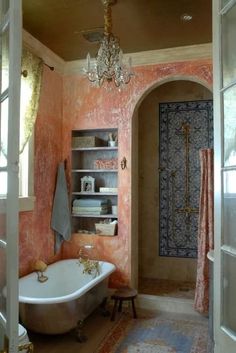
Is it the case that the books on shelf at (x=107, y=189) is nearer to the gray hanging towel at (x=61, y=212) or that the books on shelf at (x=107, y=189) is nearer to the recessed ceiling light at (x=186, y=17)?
the gray hanging towel at (x=61, y=212)

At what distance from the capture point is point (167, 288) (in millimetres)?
4484

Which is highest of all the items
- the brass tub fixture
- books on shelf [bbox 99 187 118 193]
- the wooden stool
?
books on shelf [bbox 99 187 118 193]

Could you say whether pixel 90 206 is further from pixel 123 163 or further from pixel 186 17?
pixel 186 17

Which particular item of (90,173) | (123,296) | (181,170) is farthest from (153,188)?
(123,296)

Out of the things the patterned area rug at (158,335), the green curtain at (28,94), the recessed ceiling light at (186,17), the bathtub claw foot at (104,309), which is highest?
the recessed ceiling light at (186,17)

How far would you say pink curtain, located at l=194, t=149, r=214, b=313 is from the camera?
3654 millimetres

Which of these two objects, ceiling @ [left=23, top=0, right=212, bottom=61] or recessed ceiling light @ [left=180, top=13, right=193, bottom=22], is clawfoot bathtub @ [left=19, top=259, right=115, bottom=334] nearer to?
ceiling @ [left=23, top=0, right=212, bottom=61]

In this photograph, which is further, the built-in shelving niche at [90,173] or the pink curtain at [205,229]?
the built-in shelving niche at [90,173]

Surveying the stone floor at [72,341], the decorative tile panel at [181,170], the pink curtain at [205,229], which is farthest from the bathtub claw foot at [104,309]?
the decorative tile panel at [181,170]

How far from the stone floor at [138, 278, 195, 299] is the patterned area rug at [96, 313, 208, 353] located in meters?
0.43

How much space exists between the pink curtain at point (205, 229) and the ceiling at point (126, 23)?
132 cm

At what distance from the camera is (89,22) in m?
3.20

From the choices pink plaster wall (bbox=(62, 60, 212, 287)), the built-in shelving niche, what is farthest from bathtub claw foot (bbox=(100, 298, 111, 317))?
the built-in shelving niche

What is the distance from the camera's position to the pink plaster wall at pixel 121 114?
3.98m
